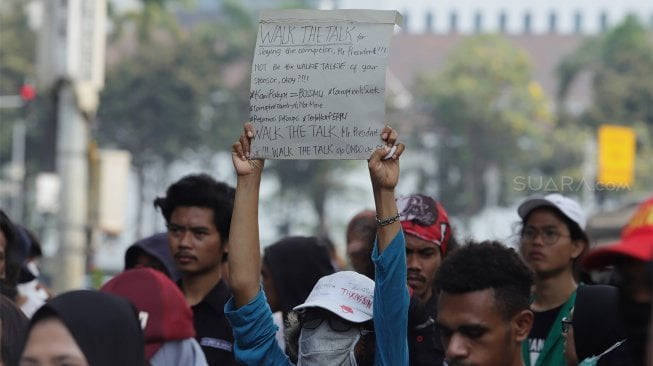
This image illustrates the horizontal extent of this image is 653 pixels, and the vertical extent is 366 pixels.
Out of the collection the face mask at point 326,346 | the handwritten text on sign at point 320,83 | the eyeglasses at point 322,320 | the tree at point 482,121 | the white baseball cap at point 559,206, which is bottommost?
the face mask at point 326,346

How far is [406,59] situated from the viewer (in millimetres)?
134125

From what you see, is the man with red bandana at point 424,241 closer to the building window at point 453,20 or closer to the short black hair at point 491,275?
the short black hair at point 491,275

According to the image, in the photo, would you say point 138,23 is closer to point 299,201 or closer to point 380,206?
point 299,201

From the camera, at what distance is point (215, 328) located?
245 inches

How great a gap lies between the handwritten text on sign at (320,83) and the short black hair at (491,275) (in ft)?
1.38

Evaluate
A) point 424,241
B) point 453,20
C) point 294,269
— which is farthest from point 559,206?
point 453,20

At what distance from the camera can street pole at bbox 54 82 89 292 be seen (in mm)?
18047

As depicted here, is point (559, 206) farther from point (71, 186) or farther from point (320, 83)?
point (71, 186)

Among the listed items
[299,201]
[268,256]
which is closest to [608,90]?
[299,201]

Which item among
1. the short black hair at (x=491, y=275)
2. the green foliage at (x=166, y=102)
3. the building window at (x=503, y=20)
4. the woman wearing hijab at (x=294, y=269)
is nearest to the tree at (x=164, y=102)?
the green foliage at (x=166, y=102)

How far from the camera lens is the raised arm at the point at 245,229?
A: 16.1ft

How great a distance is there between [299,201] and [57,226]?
2304 inches

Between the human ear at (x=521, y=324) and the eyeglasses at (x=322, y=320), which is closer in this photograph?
the human ear at (x=521, y=324)

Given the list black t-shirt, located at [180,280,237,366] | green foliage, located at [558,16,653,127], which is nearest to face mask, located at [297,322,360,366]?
black t-shirt, located at [180,280,237,366]
